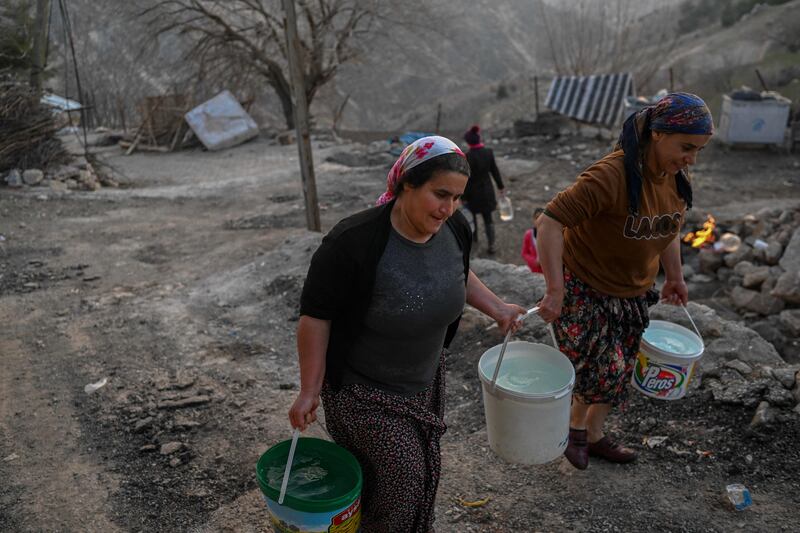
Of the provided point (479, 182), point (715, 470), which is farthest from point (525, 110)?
point (715, 470)

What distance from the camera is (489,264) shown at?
501cm

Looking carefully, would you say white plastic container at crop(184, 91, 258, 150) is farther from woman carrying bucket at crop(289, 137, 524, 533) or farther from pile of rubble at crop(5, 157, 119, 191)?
woman carrying bucket at crop(289, 137, 524, 533)

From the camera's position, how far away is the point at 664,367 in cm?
268

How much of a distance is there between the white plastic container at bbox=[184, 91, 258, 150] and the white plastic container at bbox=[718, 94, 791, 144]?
10950mm

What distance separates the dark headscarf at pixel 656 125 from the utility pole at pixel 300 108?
425 centimetres

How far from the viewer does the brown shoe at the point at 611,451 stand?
279 cm

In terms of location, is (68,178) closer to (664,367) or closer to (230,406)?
(230,406)

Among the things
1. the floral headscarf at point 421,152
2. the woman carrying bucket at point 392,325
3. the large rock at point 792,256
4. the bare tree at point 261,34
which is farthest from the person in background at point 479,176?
the bare tree at point 261,34

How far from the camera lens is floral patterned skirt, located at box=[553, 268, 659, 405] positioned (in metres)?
2.49

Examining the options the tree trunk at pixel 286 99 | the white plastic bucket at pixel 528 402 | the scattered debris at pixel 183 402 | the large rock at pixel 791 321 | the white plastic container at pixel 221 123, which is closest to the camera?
the white plastic bucket at pixel 528 402

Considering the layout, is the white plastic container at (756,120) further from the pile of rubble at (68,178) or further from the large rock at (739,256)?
the pile of rubble at (68,178)

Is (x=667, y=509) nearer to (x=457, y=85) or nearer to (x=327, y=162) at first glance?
(x=327, y=162)

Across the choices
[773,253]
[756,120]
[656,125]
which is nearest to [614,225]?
[656,125]

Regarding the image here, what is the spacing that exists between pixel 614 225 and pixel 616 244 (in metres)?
0.08
